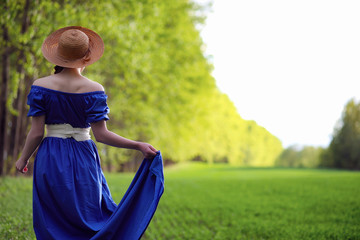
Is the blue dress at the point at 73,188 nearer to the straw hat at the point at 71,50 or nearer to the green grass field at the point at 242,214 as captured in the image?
the straw hat at the point at 71,50

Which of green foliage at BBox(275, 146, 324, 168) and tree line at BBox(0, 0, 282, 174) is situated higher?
tree line at BBox(0, 0, 282, 174)

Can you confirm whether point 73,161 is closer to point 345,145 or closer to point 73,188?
point 73,188

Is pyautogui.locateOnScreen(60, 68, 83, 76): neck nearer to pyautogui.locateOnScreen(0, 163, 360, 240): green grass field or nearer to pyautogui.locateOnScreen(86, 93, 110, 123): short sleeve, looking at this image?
pyautogui.locateOnScreen(86, 93, 110, 123): short sleeve

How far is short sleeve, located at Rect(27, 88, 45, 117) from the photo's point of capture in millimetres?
2895

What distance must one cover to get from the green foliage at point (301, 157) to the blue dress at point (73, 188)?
30.6m

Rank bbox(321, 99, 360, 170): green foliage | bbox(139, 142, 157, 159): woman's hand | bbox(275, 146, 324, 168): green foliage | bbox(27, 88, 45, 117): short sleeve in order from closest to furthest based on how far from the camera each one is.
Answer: bbox(27, 88, 45, 117): short sleeve
bbox(139, 142, 157, 159): woman's hand
bbox(321, 99, 360, 170): green foliage
bbox(275, 146, 324, 168): green foliage

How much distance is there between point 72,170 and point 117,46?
13402 millimetres

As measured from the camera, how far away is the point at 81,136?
123 inches

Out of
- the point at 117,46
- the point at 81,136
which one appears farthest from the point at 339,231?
the point at 117,46

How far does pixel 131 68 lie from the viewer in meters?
15.7

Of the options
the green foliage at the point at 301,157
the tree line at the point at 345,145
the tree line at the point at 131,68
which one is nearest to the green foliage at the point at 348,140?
the tree line at the point at 345,145

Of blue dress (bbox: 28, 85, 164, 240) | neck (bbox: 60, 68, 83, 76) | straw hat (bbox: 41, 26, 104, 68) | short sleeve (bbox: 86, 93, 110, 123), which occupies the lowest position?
blue dress (bbox: 28, 85, 164, 240)

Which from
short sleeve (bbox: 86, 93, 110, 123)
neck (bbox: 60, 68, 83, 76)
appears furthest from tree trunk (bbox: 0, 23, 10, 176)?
short sleeve (bbox: 86, 93, 110, 123)

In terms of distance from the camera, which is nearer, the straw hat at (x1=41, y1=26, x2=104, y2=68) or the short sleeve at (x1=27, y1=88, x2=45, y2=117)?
the short sleeve at (x1=27, y1=88, x2=45, y2=117)
